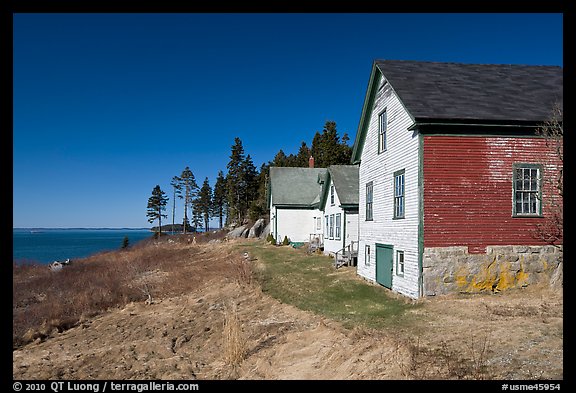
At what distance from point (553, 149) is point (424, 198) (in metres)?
5.07

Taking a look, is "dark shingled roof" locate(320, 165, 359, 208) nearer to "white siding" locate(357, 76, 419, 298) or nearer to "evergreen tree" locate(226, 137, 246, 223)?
"white siding" locate(357, 76, 419, 298)

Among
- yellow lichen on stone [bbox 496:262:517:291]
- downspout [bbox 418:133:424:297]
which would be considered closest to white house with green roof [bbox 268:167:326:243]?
downspout [bbox 418:133:424:297]

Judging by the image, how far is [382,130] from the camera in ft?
60.5

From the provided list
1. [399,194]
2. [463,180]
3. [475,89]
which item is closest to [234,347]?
[399,194]

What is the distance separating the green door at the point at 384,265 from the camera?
17.1 metres

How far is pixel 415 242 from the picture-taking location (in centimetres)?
1462

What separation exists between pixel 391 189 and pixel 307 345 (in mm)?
8542

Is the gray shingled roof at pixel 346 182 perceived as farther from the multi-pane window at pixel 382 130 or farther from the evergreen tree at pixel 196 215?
the evergreen tree at pixel 196 215

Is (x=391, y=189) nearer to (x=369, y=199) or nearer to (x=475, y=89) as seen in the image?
(x=369, y=199)

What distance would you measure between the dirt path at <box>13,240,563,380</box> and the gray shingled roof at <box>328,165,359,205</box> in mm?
12997

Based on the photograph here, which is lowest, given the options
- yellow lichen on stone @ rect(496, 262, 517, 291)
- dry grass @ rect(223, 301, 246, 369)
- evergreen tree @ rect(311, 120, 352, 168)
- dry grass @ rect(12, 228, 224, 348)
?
dry grass @ rect(12, 228, 224, 348)

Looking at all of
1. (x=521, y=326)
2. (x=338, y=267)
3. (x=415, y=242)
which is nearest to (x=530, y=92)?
(x=415, y=242)

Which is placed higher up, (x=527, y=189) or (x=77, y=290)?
(x=527, y=189)

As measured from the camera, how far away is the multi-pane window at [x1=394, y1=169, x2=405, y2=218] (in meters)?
16.1
